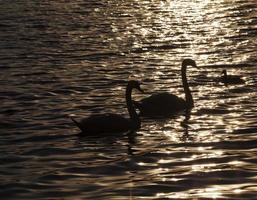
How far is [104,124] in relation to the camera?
842 inches

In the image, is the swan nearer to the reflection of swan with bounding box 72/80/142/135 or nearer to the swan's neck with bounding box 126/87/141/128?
the swan's neck with bounding box 126/87/141/128

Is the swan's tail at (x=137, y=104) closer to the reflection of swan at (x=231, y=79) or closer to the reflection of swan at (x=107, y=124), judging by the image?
the reflection of swan at (x=107, y=124)

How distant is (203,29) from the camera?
139 feet

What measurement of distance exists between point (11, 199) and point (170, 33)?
1033 inches

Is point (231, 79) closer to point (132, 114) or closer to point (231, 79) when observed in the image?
point (231, 79)

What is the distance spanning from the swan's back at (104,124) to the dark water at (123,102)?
0.37 m

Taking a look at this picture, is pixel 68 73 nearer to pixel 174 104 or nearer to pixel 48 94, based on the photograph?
pixel 48 94

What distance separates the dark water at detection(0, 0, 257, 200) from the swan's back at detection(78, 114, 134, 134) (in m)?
0.37

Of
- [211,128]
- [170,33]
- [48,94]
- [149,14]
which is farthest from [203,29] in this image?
[211,128]

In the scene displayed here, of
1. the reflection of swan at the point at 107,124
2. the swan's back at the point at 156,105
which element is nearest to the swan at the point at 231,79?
the swan's back at the point at 156,105

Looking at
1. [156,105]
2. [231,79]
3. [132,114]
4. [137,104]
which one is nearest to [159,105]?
[156,105]

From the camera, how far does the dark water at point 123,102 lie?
16797 mm

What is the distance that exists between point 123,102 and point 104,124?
4.43 m

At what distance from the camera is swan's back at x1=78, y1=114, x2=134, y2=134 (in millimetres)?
21109
